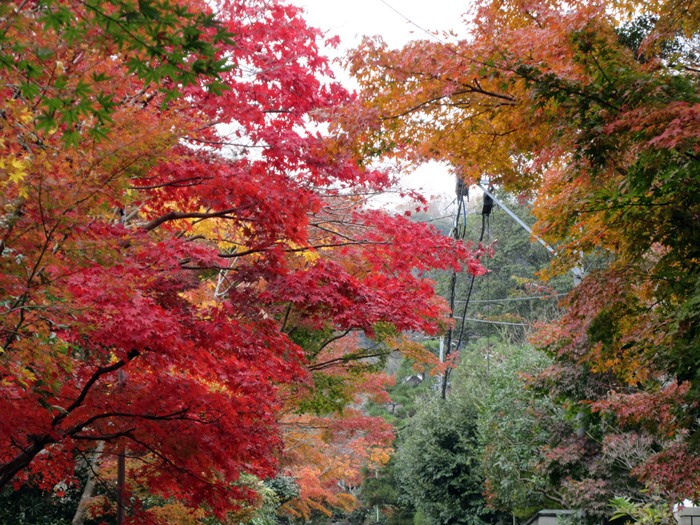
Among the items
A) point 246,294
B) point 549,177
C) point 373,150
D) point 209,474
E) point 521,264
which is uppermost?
point 521,264

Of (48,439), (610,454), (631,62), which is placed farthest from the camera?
(610,454)

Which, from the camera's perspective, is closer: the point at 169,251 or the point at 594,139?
the point at 594,139

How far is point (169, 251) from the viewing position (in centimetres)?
608

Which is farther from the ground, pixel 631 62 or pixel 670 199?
pixel 631 62

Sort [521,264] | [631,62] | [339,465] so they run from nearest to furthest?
[631,62], [339,465], [521,264]

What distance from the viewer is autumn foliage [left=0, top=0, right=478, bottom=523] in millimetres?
4117

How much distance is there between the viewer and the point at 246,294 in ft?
24.2

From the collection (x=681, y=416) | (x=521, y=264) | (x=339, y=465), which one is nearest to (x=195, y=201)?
(x=681, y=416)

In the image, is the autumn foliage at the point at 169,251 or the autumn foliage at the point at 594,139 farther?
the autumn foliage at the point at 594,139

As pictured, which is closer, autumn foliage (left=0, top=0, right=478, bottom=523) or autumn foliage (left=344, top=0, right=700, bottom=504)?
autumn foliage (left=0, top=0, right=478, bottom=523)

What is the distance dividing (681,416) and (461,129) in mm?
3163

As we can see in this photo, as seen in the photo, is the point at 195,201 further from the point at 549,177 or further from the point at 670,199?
the point at 670,199

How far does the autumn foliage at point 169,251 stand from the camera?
4117mm

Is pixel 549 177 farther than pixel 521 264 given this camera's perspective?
No
